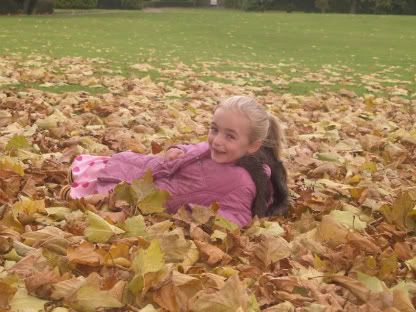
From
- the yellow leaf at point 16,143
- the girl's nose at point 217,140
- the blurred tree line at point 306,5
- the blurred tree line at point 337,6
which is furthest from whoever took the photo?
the blurred tree line at point 337,6

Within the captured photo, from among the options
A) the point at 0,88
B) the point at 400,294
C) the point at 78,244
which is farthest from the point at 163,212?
the point at 0,88

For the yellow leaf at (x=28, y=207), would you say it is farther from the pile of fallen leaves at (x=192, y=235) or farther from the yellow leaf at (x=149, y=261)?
the yellow leaf at (x=149, y=261)

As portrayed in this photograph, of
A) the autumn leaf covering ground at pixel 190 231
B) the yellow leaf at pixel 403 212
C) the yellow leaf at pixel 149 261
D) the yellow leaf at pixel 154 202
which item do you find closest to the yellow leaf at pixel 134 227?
the autumn leaf covering ground at pixel 190 231

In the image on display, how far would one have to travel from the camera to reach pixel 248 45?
19.1m

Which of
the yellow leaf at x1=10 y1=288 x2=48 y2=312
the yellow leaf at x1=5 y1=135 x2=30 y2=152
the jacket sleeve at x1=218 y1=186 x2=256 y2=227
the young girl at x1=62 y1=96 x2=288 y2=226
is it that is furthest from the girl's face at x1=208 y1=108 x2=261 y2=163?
the yellow leaf at x1=5 y1=135 x2=30 y2=152

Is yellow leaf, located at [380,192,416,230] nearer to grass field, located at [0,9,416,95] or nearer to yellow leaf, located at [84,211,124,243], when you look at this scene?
yellow leaf, located at [84,211,124,243]

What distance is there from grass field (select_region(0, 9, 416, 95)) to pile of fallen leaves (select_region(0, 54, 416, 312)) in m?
4.53

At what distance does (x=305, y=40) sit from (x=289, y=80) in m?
11.6

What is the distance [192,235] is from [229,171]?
522mm

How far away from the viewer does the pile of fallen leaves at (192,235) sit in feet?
7.50

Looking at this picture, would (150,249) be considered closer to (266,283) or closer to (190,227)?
(266,283)

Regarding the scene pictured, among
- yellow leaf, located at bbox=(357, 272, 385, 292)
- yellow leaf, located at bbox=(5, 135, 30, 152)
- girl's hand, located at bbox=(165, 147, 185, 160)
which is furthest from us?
yellow leaf, located at bbox=(5, 135, 30, 152)

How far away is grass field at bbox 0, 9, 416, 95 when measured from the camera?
40.0ft

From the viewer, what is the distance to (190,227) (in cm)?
305
